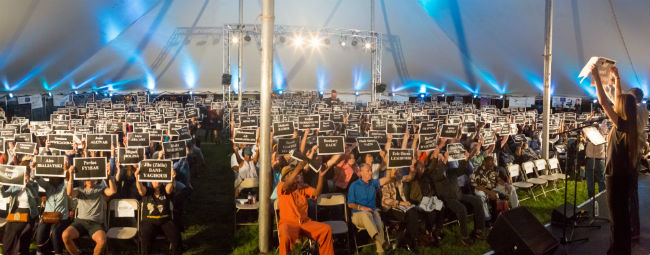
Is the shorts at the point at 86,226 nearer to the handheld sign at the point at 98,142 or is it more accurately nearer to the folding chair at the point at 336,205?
the handheld sign at the point at 98,142

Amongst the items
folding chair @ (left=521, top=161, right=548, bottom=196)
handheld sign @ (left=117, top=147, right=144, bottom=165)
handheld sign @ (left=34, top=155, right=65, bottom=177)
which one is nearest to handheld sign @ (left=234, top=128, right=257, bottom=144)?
handheld sign @ (left=117, top=147, right=144, bottom=165)

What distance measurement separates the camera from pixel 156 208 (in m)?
6.68

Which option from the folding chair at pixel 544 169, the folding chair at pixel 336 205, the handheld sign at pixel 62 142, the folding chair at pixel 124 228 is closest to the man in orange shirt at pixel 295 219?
the folding chair at pixel 336 205

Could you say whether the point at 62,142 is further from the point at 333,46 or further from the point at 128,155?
the point at 333,46

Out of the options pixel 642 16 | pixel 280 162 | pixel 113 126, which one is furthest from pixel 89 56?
pixel 642 16

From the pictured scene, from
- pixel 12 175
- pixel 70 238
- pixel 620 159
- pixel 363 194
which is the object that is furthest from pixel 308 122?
pixel 620 159

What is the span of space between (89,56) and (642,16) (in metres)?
28.7

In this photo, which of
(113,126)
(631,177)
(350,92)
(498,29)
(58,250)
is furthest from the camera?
(350,92)

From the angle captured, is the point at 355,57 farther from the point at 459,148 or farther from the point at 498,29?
the point at 459,148

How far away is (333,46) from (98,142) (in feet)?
→ 95.1

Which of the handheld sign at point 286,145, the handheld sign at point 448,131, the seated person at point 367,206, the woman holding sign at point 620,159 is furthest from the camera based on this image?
the handheld sign at point 448,131

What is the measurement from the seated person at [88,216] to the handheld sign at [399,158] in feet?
14.1

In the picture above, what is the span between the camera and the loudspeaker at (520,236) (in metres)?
5.62

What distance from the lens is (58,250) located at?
6.45m
